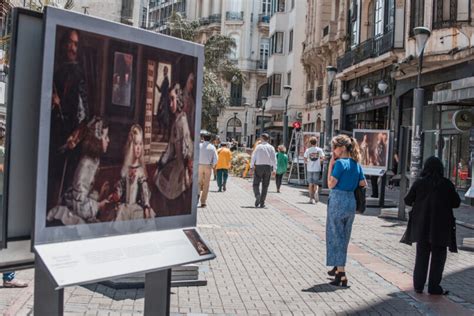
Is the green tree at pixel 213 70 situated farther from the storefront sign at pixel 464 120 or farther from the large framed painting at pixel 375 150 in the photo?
the storefront sign at pixel 464 120

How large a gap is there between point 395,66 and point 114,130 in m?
24.3

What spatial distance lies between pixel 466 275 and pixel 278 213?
275 inches

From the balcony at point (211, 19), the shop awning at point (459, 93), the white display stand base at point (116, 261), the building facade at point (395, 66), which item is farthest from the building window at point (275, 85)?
the white display stand base at point (116, 261)

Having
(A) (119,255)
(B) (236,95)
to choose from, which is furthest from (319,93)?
(A) (119,255)

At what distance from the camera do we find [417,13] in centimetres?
2367

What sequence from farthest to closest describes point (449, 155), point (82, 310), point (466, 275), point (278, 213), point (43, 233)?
point (449, 155) < point (278, 213) < point (466, 275) < point (82, 310) < point (43, 233)

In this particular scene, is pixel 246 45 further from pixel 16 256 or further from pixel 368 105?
pixel 16 256

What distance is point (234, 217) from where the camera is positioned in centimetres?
1368

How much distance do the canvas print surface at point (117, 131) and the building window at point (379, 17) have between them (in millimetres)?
25181

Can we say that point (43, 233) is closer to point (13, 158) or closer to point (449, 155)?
point (13, 158)

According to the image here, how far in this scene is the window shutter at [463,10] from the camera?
20.8 meters

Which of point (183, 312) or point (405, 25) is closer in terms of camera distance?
point (183, 312)

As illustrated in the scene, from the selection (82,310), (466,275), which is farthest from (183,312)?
(466,275)

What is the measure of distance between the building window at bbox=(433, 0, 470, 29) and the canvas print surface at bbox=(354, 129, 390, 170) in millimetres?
5616
